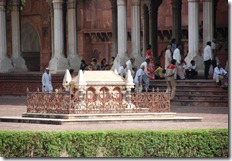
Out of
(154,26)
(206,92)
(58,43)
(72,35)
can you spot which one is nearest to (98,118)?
(206,92)

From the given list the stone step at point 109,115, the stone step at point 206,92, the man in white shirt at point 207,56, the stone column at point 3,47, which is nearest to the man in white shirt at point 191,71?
the man in white shirt at point 207,56

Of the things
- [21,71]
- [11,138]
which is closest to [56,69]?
[21,71]

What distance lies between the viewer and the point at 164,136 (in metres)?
16.1

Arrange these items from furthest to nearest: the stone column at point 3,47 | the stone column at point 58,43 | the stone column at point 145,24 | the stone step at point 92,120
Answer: the stone column at point 145,24
the stone column at point 3,47
the stone column at point 58,43
the stone step at point 92,120

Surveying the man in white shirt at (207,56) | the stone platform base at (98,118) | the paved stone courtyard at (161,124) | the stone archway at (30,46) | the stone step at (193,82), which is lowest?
the paved stone courtyard at (161,124)

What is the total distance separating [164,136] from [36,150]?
2.07 m

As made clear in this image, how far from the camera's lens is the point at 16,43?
121ft

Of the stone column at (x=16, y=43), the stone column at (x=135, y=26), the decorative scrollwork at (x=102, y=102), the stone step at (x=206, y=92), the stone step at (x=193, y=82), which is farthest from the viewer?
the stone column at (x=16, y=43)

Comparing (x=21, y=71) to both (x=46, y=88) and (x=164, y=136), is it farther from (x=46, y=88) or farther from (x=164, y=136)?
(x=164, y=136)

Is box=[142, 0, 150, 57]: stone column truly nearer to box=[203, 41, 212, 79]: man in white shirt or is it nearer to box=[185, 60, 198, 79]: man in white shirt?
box=[185, 60, 198, 79]: man in white shirt

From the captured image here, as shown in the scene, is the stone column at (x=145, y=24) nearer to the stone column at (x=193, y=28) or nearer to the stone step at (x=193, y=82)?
the stone column at (x=193, y=28)

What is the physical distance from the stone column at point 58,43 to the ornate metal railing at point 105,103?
39.4 ft

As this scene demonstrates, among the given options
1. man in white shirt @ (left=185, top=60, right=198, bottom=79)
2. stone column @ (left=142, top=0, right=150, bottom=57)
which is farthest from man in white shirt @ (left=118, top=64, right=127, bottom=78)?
stone column @ (left=142, top=0, right=150, bottom=57)

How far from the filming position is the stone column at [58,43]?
33812 mm
